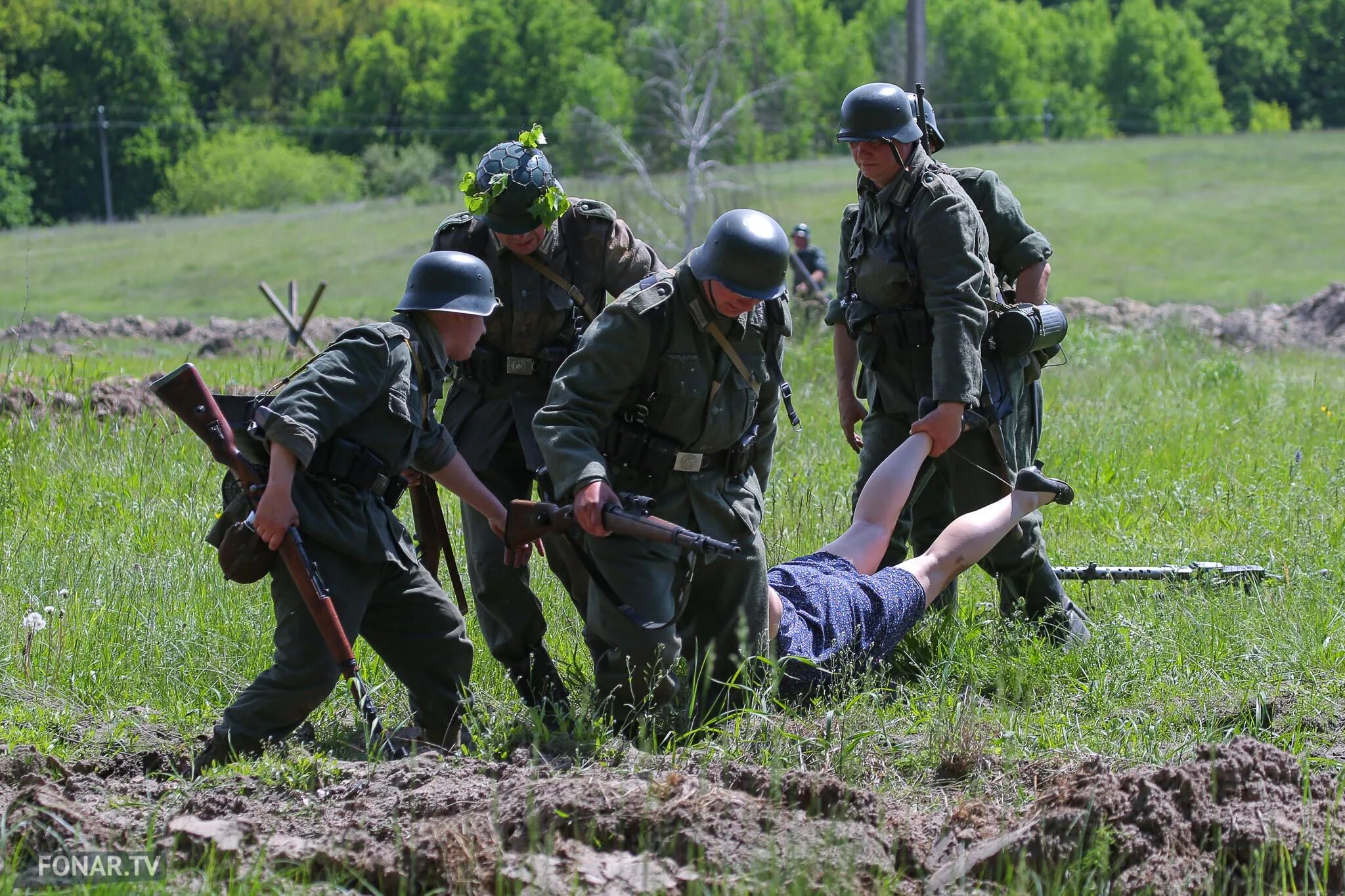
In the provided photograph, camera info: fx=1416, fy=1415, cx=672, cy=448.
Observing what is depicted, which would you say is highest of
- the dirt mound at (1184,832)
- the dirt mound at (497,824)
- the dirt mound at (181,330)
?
the dirt mound at (497,824)

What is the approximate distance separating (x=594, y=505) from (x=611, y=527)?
9 centimetres

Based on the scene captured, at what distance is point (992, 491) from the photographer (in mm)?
5867

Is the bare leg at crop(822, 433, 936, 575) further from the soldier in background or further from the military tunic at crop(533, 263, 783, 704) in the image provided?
the soldier in background

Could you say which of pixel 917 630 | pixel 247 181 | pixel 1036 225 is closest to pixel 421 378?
pixel 917 630

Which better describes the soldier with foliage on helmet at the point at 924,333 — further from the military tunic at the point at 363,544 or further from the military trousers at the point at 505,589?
the military tunic at the point at 363,544

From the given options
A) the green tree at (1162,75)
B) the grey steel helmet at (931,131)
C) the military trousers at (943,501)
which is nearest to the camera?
the grey steel helmet at (931,131)

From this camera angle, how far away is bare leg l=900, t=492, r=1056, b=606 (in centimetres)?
564

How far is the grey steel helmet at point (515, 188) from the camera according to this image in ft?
17.3

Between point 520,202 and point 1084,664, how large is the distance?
284cm

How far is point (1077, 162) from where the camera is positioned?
176 feet

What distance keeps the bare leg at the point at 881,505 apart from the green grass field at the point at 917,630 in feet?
1.60

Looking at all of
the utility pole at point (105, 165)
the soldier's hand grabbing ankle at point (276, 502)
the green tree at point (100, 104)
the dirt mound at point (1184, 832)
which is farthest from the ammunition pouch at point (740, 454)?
the green tree at point (100, 104)

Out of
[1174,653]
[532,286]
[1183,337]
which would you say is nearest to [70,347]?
[1183,337]

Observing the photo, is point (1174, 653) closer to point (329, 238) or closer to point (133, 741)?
point (133, 741)
